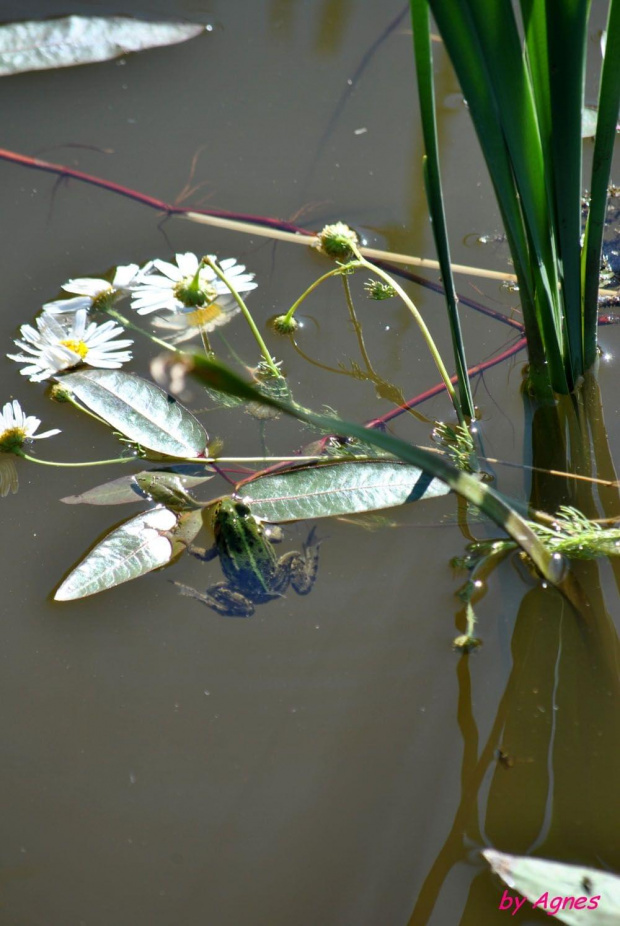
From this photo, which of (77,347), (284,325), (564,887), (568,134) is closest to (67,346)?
(77,347)

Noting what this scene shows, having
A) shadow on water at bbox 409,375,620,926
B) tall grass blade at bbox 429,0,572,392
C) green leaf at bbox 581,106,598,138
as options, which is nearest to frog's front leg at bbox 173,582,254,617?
shadow on water at bbox 409,375,620,926

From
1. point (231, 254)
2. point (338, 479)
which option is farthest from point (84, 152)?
point (338, 479)

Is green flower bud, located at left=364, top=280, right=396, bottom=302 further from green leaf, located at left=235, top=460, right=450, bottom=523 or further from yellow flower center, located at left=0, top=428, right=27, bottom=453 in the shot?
yellow flower center, located at left=0, top=428, right=27, bottom=453

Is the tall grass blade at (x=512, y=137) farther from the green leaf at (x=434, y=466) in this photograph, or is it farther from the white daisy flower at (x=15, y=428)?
the white daisy flower at (x=15, y=428)

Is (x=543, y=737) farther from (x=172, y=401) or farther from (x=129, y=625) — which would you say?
(x=172, y=401)

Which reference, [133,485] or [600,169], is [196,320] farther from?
[600,169]
